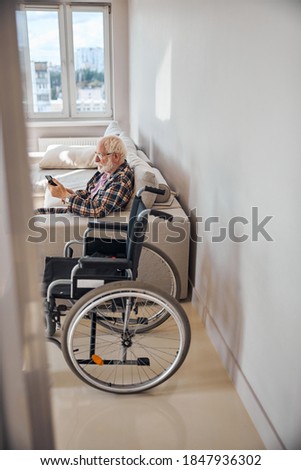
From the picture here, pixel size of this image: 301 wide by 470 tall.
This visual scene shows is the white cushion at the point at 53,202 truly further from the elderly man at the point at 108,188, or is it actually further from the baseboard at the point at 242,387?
the baseboard at the point at 242,387

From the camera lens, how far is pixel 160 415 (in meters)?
1.97

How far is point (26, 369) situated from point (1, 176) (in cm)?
33

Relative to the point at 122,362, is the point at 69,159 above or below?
above

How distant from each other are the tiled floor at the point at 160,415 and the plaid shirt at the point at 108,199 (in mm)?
897

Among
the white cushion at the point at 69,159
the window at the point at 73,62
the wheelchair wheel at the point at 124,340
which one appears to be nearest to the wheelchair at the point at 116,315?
the wheelchair wheel at the point at 124,340

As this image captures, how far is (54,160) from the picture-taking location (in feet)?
15.5

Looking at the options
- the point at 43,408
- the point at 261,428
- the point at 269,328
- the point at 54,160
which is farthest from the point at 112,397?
the point at 54,160

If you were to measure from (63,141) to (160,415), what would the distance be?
14.4 feet

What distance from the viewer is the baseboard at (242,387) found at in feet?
5.77

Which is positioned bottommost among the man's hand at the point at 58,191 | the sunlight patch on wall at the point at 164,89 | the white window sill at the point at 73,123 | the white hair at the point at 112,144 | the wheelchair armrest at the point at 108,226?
the wheelchair armrest at the point at 108,226

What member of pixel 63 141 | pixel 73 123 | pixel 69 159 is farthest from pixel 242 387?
pixel 73 123
